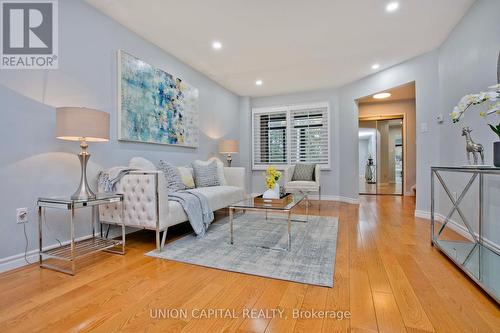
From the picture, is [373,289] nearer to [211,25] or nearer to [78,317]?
[78,317]

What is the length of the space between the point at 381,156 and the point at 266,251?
5419mm

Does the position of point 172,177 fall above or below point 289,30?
below

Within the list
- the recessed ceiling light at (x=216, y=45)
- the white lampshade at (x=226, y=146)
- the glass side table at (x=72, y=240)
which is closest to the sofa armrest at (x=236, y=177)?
the white lampshade at (x=226, y=146)

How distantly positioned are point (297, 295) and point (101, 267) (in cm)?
158

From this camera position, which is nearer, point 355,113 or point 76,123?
point 76,123

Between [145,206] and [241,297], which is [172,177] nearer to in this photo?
[145,206]

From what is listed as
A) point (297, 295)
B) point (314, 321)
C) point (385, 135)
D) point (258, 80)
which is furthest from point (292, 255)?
point (385, 135)

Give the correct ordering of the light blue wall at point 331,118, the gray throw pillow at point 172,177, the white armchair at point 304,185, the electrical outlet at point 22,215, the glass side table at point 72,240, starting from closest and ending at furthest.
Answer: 1. the glass side table at point 72,240
2. the electrical outlet at point 22,215
3. the gray throw pillow at point 172,177
4. the white armchair at point 304,185
5. the light blue wall at point 331,118

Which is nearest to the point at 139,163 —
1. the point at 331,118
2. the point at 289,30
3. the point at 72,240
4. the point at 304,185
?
the point at 72,240

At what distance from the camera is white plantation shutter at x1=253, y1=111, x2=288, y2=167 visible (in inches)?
227

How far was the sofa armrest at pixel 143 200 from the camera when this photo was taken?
2.25 meters

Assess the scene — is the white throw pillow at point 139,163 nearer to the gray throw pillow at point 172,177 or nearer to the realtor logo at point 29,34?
the gray throw pillow at point 172,177

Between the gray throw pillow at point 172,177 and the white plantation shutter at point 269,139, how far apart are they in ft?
9.87

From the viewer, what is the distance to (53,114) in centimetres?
220
